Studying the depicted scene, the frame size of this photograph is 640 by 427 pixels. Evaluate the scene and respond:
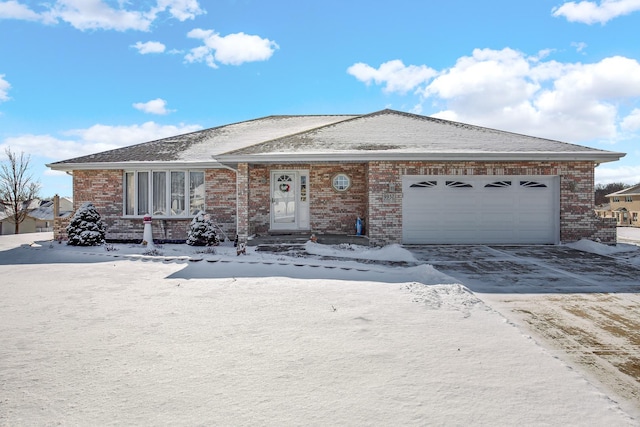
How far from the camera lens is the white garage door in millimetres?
11586

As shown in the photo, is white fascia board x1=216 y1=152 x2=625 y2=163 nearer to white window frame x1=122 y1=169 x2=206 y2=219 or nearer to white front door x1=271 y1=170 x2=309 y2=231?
white front door x1=271 y1=170 x2=309 y2=231

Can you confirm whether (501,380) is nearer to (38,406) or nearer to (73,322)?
(38,406)

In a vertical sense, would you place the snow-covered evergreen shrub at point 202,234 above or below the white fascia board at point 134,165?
below

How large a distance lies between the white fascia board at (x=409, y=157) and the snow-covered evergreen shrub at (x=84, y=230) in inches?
186

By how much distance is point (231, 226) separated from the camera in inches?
515

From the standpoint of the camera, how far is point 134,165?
12.8 m

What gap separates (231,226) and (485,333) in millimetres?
10167

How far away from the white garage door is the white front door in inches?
137

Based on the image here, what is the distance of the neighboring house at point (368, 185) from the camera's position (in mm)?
11242

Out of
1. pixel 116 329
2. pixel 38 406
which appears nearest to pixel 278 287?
pixel 116 329

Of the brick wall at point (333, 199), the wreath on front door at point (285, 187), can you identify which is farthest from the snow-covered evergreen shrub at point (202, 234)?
the brick wall at point (333, 199)

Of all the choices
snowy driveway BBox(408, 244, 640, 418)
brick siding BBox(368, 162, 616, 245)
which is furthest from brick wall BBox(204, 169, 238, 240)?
snowy driveway BBox(408, 244, 640, 418)

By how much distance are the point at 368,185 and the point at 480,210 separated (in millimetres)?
3542

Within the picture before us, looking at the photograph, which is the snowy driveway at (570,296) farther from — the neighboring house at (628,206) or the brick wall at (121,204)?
the neighboring house at (628,206)
